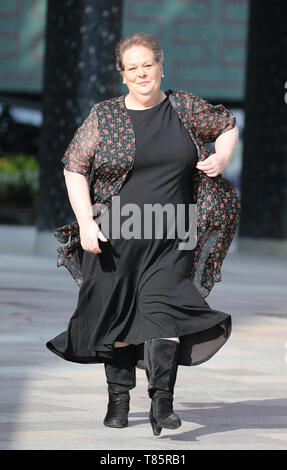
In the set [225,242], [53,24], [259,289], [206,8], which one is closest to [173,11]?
[206,8]

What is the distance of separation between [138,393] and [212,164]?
5.54 feet

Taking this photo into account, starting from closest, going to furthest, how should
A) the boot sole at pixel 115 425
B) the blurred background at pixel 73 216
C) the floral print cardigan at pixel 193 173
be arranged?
1. the floral print cardigan at pixel 193 173
2. the boot sole at pixel 115 425
3. the blurred background at pixel 73 216

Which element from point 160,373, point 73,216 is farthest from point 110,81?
point 160,373

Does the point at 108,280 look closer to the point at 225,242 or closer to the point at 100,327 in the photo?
the point at 100,327

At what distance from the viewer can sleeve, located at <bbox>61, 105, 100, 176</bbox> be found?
17.9 ft

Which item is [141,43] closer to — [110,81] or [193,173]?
[193,173]

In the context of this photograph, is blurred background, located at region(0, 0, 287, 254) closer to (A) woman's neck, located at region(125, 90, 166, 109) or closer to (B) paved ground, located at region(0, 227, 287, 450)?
(B) paved ground, located at region(0, 227, 287, 450)

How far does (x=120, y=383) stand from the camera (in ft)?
18.2

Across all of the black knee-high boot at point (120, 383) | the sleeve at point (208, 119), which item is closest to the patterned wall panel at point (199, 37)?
the sleeve at point (208, 119)

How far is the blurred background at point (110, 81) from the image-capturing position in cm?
1842

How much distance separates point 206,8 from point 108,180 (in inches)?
1021

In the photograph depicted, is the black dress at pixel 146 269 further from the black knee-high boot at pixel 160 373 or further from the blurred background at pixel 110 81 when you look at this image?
the blurred background at pixel 110 81

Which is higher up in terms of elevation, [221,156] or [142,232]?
[221,156]

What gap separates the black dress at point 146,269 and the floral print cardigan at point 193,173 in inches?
2.4
